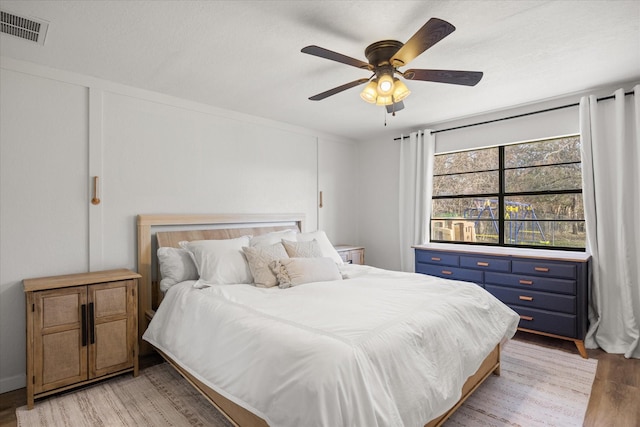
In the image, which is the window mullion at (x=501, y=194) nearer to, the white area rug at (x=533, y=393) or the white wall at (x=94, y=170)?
the white area rug at (x=533, y=393)

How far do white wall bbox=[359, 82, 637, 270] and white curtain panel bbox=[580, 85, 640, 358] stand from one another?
0.94 feet

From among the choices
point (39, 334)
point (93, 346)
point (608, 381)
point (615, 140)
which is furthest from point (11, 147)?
point (615, 140)

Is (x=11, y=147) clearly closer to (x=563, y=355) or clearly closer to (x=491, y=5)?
(x=491, y=5)

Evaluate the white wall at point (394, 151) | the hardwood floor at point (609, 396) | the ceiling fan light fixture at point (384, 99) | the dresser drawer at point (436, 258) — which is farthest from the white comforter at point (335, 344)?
the white wall at point (394, 151)

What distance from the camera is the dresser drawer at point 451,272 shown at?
3662 mm

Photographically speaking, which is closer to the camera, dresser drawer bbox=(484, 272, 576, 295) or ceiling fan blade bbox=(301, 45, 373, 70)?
ceiling fan blade bbox=(301, 45, 373, 70)

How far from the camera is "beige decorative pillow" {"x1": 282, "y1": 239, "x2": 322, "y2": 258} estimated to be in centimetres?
316

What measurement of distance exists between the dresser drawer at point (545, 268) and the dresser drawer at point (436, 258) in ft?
2.02

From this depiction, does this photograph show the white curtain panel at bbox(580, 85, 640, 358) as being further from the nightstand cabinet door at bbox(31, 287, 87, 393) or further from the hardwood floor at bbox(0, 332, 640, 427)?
the nightstand cabinet door at bbox(31, 287, 87, 393)

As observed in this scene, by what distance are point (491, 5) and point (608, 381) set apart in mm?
2902

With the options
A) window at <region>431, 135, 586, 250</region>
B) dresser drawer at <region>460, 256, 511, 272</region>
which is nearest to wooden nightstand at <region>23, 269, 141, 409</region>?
dresser drawer at <region>460, 256, 511, 272</region>

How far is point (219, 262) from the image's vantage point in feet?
9.27

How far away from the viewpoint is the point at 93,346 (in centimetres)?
246

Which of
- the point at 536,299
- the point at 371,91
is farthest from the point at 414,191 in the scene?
the point at 371,91
